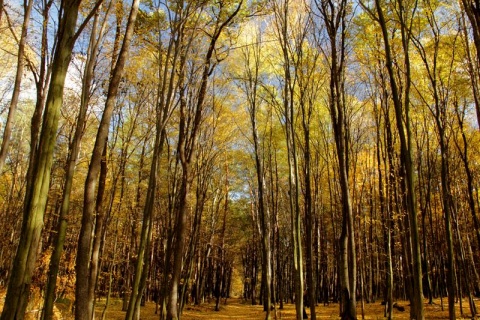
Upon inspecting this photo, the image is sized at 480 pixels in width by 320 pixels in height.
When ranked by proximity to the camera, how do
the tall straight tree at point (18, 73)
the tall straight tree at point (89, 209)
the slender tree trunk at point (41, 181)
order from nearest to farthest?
the slender tree trunk at point (41, 181) → the tall straight tree at point (89, 209) → the tall straight tree at point (18, 73)

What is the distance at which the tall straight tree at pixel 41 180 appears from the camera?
2.59m

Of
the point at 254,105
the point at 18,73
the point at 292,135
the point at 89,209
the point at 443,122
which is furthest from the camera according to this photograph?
the point at 254,105

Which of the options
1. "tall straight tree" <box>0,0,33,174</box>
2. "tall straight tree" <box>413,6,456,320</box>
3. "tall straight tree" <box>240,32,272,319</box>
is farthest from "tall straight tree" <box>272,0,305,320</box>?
"tall straight tree" <box>0,0,33,174</box>

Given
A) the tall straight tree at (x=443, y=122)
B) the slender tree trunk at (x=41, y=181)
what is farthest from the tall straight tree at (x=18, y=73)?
the tall straight tree at (x=443, y=122)

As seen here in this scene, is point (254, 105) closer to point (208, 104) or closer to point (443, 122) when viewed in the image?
point (208, 104)

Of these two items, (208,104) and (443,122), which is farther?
(208,104)

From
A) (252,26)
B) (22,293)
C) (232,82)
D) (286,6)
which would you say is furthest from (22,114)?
(22,293)

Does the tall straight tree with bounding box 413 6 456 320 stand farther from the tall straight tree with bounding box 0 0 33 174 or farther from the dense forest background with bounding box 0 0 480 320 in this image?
the tall straight tree with bounding box 0 0 33 174

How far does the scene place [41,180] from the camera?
2.71 metres

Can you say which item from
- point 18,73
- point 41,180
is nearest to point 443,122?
point 41,180

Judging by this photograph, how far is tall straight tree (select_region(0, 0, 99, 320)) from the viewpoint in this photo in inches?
102

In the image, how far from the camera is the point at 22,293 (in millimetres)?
2564

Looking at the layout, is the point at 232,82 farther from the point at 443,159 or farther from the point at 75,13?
the point at 75,13

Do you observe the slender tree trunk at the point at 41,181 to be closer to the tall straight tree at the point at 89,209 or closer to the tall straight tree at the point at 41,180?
the tall straight tree at the point at 41,180
